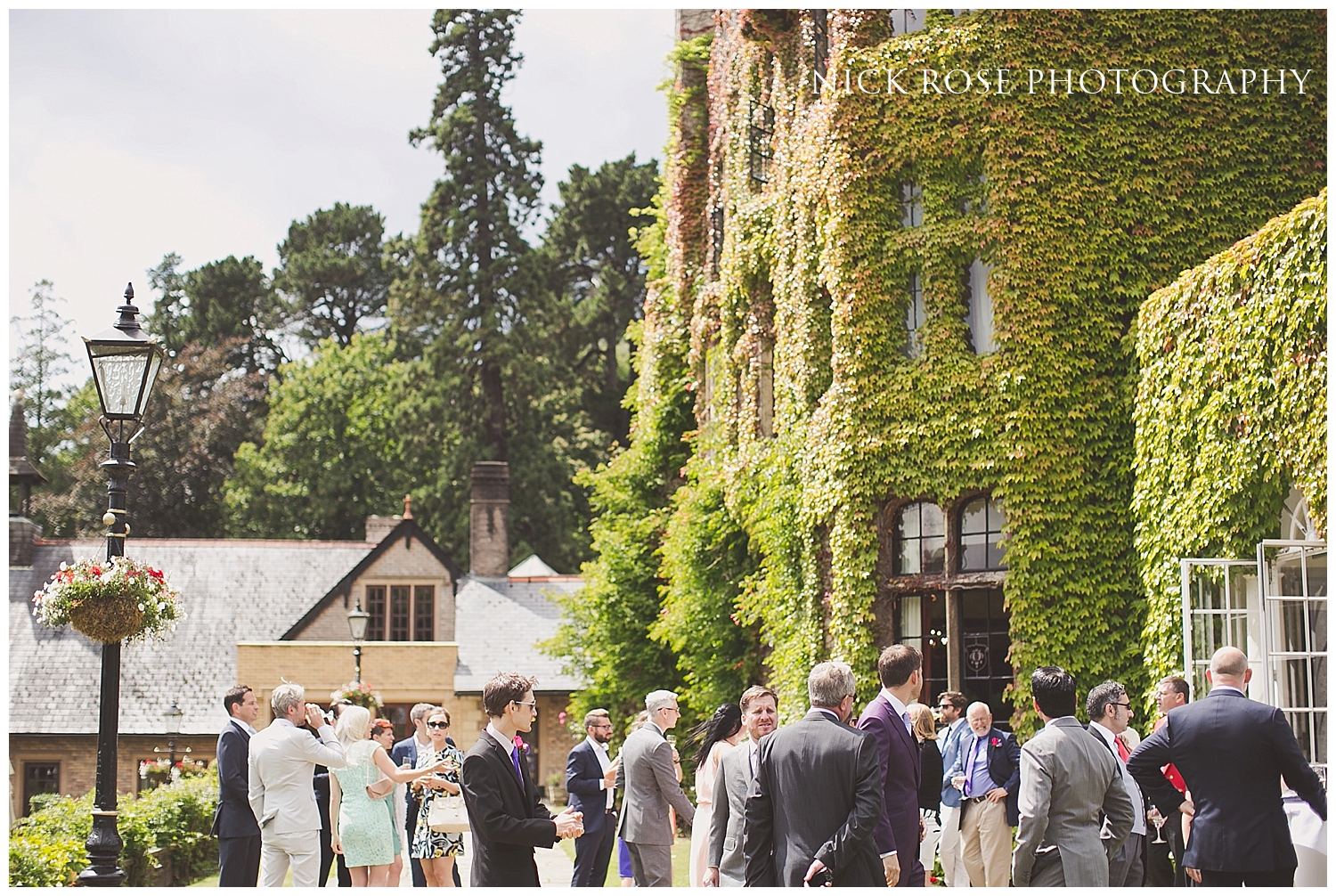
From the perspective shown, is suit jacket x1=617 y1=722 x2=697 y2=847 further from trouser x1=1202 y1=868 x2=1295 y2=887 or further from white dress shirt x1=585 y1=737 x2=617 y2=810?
trouser x1=1202 y1=868 x2=1295 y2=887

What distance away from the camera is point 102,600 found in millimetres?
9797

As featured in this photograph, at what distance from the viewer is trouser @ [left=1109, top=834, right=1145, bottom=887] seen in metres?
8.94

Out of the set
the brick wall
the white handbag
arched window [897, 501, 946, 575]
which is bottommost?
the brick wall

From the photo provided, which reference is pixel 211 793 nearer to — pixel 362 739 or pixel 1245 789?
pixel 362 739

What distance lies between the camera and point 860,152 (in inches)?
712

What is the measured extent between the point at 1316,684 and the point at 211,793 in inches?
561

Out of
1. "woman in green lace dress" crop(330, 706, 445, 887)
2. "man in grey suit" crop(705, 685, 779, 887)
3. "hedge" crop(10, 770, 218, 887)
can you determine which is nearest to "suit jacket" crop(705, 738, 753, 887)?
"man in grey suit" crop(705, 685, 779, 887)

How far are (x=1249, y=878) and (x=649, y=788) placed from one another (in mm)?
4440

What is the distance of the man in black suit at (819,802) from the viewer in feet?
22.4

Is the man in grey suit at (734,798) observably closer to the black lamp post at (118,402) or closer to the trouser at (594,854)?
the trouser at (594,854)

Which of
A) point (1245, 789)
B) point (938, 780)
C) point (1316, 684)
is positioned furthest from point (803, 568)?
point (1245, 789)

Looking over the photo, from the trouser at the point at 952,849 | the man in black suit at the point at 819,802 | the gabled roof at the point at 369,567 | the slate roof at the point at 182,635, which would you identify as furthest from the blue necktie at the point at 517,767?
the gabled roof at the point at 369,567

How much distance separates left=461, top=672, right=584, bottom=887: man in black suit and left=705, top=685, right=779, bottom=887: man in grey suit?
5.86 feet

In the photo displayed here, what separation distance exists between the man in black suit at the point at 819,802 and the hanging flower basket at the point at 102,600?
16.9 feet
